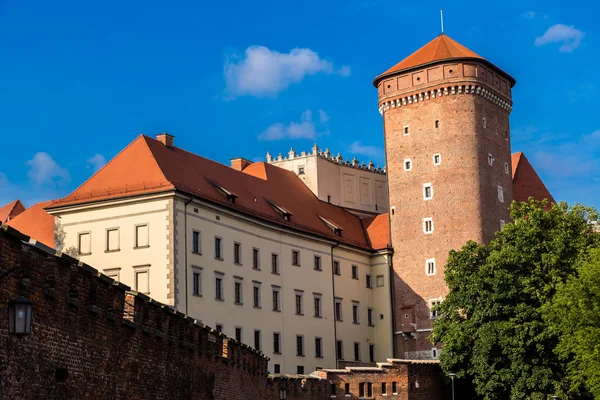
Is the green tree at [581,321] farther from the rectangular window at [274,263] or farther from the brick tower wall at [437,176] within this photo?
the brick tower wall at [437,176]

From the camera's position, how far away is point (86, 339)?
52.7ft

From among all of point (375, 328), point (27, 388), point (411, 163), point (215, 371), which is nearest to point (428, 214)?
point (411, 163)

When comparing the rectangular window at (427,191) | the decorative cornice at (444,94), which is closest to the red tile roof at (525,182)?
the decorative cornice at (444,94)

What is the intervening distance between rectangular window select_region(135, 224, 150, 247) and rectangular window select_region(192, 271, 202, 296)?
263 centimetres

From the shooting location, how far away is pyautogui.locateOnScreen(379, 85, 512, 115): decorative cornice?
62.2 m

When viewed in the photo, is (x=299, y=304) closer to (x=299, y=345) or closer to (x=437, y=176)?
(x=299, y=345)

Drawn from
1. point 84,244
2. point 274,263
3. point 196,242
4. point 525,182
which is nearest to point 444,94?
point 525,182

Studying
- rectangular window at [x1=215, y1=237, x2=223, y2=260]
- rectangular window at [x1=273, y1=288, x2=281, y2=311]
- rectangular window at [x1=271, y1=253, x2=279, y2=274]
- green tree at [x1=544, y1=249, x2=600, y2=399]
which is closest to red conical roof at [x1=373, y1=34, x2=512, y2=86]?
rectangular window at [x1=271, y1=253, x2=279, y2=274]

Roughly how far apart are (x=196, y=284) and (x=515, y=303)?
49.8ft

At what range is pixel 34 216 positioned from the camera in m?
57.9

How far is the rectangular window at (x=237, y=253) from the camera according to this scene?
5231 cm

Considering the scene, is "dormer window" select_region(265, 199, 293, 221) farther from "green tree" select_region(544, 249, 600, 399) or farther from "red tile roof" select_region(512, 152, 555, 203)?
"red tile roof" select_region(512, 152, 555, 203)

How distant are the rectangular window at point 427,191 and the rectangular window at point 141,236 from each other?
1981 cm

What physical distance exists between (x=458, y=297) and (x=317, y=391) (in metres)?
9.58
